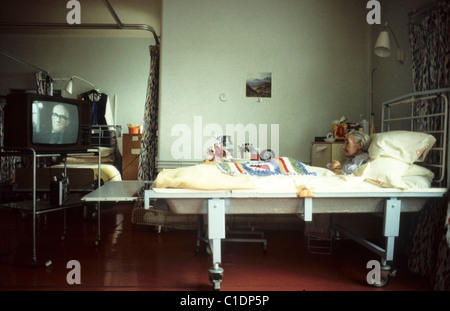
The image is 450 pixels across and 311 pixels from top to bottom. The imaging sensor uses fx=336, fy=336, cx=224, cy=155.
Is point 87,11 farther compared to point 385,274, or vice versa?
point 87,11

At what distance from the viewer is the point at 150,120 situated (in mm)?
4203

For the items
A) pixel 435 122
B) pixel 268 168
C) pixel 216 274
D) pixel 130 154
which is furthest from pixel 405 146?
pixel 130 154

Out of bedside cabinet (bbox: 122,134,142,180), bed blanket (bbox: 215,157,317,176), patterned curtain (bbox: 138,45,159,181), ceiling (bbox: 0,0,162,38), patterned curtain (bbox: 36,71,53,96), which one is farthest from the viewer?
patterned curtain (bbox: 36,71,53,96)

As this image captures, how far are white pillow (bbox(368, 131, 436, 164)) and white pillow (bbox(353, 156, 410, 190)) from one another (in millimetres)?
46

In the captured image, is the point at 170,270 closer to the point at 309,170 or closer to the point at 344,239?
the point at 309,170

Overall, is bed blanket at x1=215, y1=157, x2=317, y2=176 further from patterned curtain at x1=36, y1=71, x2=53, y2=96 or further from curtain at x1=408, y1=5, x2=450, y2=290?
patterned curtain at x1=36, y1=71, x2=53, y2=96

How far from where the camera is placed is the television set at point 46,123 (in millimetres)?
2781

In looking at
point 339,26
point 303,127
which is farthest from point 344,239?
point 339,26

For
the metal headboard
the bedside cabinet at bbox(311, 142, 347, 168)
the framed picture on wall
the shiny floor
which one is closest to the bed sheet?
the metal headboard

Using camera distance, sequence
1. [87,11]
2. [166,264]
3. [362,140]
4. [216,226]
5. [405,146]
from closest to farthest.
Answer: [216,226], [405,146], [166,264], [362,140], [87,11]

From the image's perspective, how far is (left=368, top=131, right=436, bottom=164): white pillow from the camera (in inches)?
98.5

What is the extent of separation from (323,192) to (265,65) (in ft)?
7.59

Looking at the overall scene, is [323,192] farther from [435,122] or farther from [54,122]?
[54,122]
